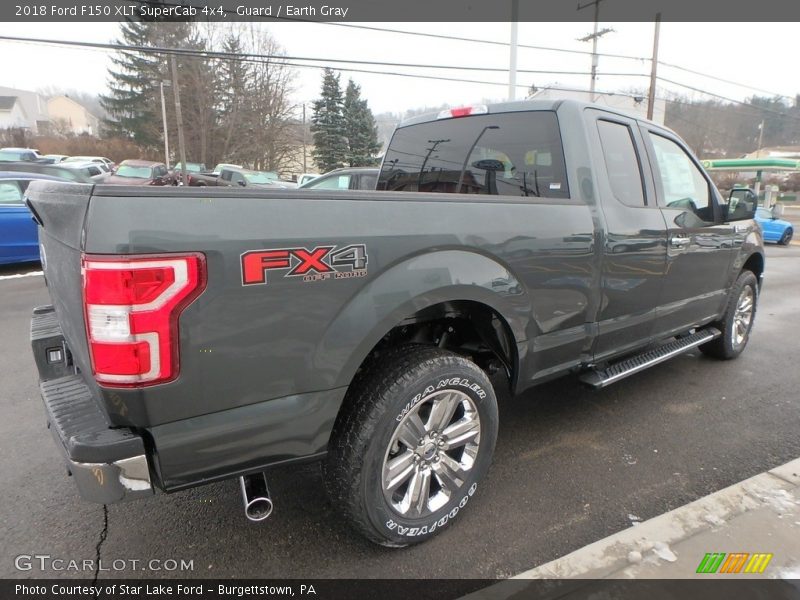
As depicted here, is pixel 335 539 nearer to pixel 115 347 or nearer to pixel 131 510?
pixel 131 510

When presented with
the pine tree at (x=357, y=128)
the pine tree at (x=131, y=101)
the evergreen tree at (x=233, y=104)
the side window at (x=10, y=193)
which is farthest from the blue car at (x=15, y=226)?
the pine tree at (x=131, y=101)

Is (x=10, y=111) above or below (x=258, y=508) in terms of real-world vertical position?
above

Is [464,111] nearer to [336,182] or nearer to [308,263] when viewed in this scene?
[308,263]

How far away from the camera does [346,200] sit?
6.33 ft

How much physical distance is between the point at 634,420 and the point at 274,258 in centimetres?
305

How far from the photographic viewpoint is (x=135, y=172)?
21.6 m

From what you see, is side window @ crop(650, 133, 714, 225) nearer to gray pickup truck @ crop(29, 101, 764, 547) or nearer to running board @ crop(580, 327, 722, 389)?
gray pickup truck @ crop(29, 101, 764, 547)

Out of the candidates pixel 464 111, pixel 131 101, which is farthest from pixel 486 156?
pixel 131 101

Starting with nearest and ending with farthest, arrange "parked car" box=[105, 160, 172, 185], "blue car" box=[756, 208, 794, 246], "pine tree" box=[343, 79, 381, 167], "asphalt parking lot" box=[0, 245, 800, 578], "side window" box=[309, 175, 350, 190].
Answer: "asphalt parking lot" box=[0, 245, 800, 578] < "side window" box=[309, 175, 350, 190] < "blue car" box=[756, 208, 794, 246] < "parked car" box=[105, 160, 172, 185] < "pine tree" box=[343, 79, 381, 167]

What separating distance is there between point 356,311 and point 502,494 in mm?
1488

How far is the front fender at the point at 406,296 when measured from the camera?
194 cm

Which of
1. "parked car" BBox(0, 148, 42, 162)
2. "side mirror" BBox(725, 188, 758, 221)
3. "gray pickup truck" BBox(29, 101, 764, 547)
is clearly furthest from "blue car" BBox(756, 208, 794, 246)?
"parked car" BBox(0, 148, 42, 162)

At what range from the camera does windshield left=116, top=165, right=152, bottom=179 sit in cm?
2138

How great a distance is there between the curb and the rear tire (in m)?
2.11
